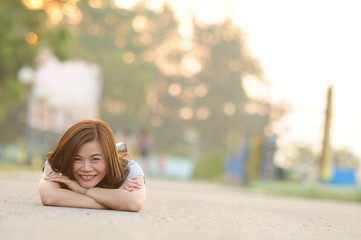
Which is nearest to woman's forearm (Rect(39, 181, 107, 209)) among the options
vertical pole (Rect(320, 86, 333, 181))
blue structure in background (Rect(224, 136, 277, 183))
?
vertical pole (Rect(320, 86, 333, 181))

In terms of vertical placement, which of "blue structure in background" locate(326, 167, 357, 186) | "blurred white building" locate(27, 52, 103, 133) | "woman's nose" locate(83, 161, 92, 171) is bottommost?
"woman's nose" locate(83, 161, 92, 171)

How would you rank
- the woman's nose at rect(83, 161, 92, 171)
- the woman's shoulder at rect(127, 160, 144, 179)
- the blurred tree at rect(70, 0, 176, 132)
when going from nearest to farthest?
1. the woman's nose at rect(83, 161, 92, 171)
2. the woman's shoulder at rect(127, 160, 144, 179)
3. the blurred tree at rect(70, 0, 176, 132)

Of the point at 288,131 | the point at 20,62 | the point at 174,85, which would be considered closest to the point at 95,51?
the point at 174,85

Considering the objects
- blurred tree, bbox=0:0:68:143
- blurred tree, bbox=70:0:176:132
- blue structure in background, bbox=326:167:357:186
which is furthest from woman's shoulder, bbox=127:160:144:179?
blurred tree, bbox=70:0:176:132

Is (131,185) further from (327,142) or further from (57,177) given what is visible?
(327,142)

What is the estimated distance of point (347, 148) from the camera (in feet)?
83.8

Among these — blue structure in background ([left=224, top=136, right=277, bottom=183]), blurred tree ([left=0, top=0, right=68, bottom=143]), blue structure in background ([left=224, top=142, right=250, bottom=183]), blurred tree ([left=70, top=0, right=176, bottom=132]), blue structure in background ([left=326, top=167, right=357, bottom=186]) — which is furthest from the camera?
blurred tree ([left=70, top=0, right=176, bottom=132])

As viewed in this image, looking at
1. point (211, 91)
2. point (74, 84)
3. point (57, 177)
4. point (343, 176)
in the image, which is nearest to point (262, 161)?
point (343, 176)

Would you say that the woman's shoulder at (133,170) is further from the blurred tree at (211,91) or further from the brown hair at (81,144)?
the blurred tree at (211,91)

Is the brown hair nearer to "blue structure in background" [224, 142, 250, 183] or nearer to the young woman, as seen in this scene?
the young woman

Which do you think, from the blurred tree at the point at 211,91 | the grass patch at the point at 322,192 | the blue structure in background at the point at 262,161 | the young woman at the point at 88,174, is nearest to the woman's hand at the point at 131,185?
the young woman at the point at 88,174

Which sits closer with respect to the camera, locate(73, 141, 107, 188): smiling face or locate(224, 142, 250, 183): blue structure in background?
locate(73, 141, 107, 188): smiling face

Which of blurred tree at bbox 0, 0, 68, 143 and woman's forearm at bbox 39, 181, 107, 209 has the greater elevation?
blurred tree at bbox 0, 0, 68, 143

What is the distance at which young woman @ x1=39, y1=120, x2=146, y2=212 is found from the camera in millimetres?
5961
